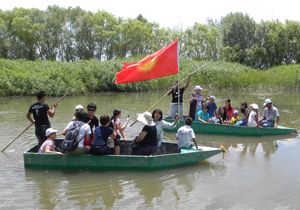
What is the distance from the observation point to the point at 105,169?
404 inches

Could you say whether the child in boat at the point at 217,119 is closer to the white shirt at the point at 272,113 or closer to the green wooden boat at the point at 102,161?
the white shirt at the point at 272,113

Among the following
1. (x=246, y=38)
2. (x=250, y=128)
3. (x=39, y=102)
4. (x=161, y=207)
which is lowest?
(x=161, y=207)

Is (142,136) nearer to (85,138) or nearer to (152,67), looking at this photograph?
(85,138)

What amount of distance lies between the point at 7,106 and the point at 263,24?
128 ft

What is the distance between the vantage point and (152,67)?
Answer: 42.4 ft

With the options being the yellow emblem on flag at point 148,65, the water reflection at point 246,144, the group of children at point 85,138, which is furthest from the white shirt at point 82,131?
the water reflection at point 246,144

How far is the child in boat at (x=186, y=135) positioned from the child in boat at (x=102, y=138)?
1745 millimetres

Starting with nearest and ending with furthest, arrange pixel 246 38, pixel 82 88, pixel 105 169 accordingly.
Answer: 1. pixel 105 169
2. pixel 82 88
3. pixel 246 38

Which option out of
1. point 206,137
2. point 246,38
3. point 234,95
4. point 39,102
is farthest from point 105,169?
point 246,38

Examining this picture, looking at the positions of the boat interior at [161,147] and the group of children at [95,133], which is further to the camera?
the boat interior at [161,147]

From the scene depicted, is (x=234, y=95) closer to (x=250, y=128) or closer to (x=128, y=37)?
(x=250, y=128)

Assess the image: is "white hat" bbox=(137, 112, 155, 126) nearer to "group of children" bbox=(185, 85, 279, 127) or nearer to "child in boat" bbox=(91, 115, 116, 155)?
"child in boat" bbox=(91, 115, 116, 155)

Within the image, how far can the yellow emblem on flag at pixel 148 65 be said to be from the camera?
42.2ft

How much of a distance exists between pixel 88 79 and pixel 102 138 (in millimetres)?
26238
